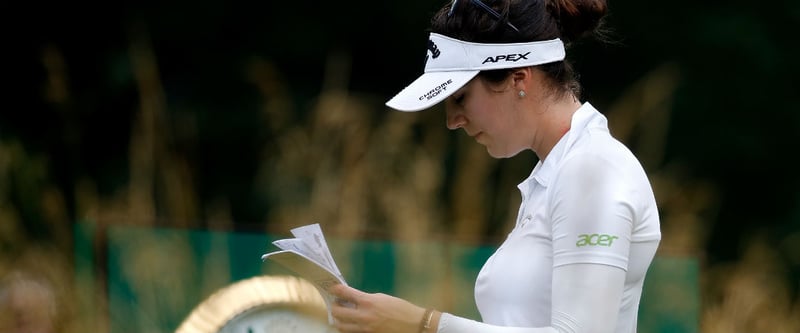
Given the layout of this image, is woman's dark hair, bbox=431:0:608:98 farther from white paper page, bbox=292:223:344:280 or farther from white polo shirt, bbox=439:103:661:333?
white paper page, bbox=292:223:344:280

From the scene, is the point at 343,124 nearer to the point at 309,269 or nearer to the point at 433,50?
the point at 433,50

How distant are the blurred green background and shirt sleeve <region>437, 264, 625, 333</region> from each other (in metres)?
2.68

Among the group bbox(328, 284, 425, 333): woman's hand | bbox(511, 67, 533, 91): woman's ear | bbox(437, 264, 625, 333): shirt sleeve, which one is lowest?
bbox(328, 284, 425, 333): woman's hand

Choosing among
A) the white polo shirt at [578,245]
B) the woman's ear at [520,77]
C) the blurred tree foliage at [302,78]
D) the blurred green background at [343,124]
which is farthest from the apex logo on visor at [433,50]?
the blurred tree foliage at [302,78]

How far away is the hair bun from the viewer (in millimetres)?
2131

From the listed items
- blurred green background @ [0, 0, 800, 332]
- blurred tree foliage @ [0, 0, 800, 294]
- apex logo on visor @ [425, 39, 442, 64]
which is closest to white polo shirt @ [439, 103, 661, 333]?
apex logo on visor @ [425, 39, 442, 64]

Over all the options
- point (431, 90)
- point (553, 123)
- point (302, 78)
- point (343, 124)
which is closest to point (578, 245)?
point (553, 123)

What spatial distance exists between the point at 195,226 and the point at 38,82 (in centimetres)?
247

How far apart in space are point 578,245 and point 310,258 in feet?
1.23

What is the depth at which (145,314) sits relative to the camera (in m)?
3.68

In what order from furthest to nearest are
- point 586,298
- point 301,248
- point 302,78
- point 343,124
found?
point 302,78
point 343,124
point 301,248
point 586,298

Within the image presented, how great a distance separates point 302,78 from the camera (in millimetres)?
6648

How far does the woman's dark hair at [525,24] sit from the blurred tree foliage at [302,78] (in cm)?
387

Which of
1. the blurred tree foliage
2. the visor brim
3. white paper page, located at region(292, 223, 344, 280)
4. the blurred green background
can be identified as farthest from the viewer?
the blurred tree foliage
